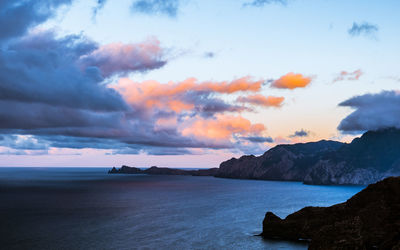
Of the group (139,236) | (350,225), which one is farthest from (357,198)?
(139,236)

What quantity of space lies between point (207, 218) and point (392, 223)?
194 ft

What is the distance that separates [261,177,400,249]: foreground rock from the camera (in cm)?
5735

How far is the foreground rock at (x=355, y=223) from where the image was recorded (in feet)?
188

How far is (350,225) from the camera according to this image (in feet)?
204

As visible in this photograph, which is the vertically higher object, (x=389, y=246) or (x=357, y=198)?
(x=357, y=198)

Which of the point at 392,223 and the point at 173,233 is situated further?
the point at 173,233

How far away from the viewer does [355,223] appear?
63.2m

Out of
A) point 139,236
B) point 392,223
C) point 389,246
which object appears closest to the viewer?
point 389,246

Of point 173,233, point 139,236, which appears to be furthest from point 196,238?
point 139,236

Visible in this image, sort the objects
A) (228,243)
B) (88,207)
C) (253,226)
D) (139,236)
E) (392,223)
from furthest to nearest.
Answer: (88,207) → (253,226) → (139,236) → (228,243) → (392,223)

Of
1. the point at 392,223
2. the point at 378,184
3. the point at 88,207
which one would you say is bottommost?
the point at 88,207

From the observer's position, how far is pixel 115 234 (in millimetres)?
80750

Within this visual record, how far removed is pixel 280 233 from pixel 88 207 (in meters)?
84.7

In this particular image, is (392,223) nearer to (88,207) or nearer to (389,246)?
(389,246)
